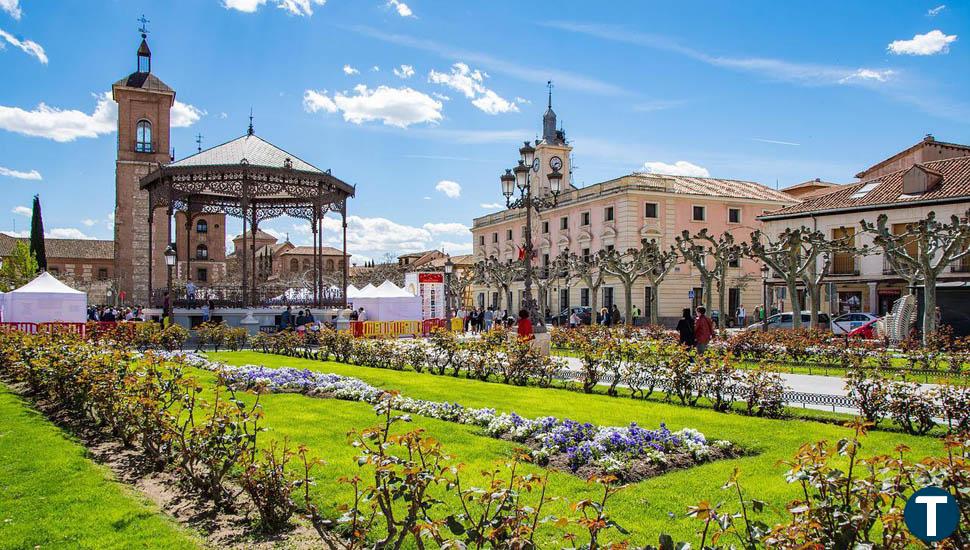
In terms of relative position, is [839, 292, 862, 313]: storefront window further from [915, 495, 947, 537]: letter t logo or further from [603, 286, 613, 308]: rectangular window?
[915, 495, 947, 537]: letter t logo

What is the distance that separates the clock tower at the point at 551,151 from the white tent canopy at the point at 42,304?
32.4 meters

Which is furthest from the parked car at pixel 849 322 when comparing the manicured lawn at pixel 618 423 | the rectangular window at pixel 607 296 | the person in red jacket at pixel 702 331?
the rectangular window at pixel 607 296

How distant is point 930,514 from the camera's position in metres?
2.43

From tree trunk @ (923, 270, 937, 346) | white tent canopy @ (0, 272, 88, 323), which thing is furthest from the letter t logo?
white tent canopy @ (0, 272, 88, 323)

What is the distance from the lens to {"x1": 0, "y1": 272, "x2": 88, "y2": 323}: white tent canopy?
24.0m

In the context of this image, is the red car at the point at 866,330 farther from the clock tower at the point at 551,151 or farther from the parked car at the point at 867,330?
the clock tower at the point at 551,151

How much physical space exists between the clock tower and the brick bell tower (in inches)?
1063

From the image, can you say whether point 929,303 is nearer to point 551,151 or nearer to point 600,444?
point 600,444

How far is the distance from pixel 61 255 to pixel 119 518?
84.7m

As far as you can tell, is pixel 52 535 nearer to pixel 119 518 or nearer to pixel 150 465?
pixel 119 518

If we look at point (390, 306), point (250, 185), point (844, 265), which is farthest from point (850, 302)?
point (250, 185)

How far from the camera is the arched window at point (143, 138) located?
51719 mm

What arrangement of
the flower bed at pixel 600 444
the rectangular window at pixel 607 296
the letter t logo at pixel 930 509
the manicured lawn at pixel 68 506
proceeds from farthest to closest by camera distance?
1. the rectangular window at pixel 607 296
2. the flower bed at pixel 600 444
3. the manicured lawn at pixel 68 506
4. the letter t logo at pixel 930 509

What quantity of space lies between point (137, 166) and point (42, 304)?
29739 mm
